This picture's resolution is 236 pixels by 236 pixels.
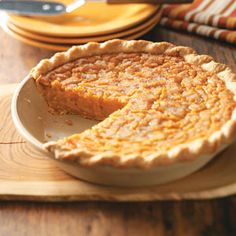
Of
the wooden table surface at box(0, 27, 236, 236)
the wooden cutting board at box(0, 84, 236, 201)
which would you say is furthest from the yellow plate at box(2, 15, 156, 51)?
the wooden table surface at box(0, 27, 236, 236)

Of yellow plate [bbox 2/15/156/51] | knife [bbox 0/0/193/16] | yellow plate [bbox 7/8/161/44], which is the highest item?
knife [bbox 0/0/193/16]

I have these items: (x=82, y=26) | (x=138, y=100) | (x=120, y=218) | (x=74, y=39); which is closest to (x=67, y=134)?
(x=138, y=100)

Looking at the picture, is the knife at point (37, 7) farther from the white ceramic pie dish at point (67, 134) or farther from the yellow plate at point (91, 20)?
the white ceramic pie dish at point (67, 134)

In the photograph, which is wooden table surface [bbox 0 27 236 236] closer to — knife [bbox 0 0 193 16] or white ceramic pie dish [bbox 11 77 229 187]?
white ceramic pie dish [bbox 11 77 229 187]

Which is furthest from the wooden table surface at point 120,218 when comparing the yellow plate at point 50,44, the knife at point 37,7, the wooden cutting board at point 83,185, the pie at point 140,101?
the knife at point 37,7

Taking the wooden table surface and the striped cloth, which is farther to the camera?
the striped cloth

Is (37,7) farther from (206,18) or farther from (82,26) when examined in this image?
(206,18)
